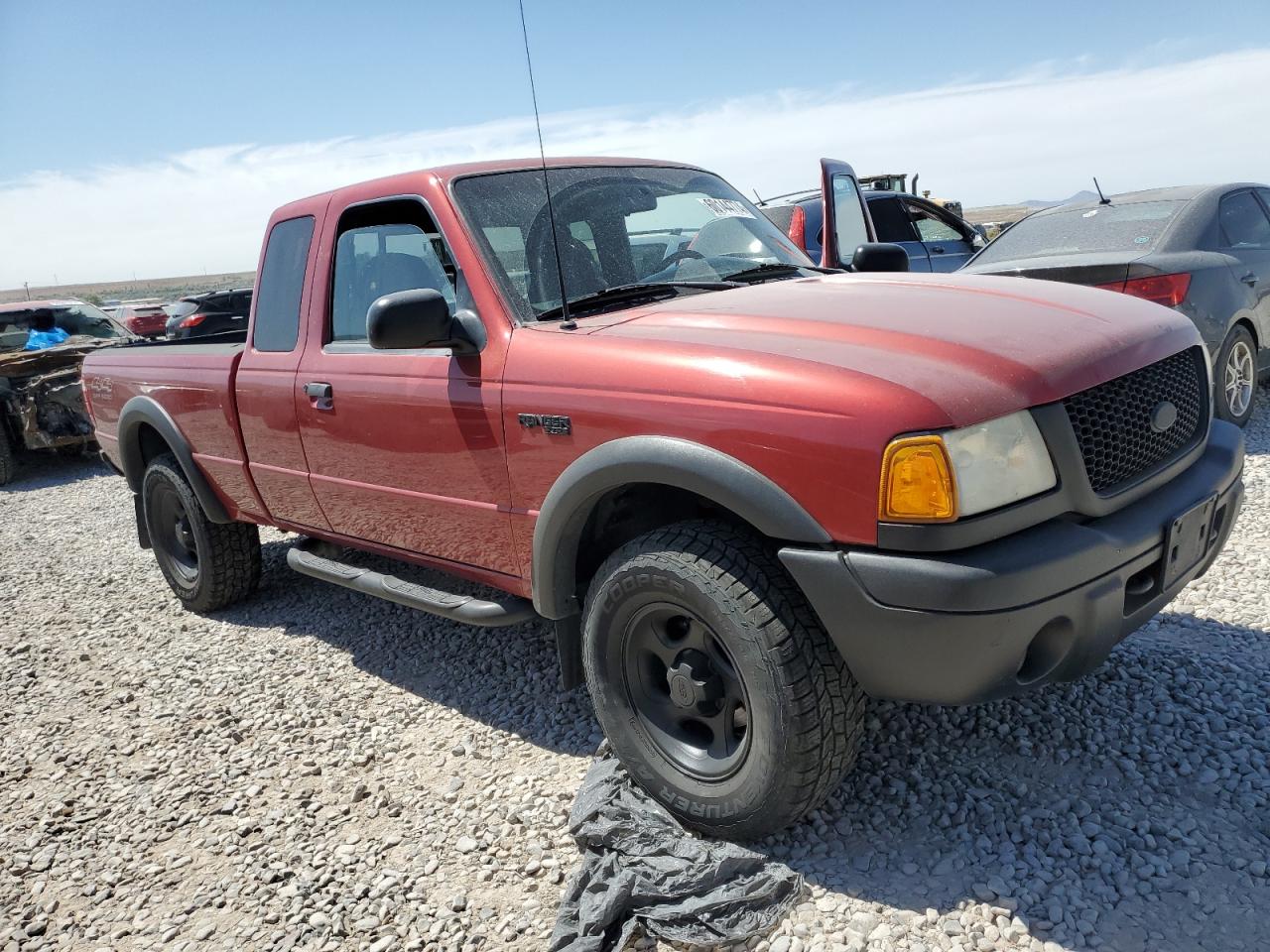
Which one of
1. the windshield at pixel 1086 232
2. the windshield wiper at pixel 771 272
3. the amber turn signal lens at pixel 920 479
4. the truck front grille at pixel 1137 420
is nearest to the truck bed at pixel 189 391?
the windshield wiper at pixel 771 272

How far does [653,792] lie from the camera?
8.87ft

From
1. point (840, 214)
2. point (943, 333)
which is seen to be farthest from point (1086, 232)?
point (943, 333)

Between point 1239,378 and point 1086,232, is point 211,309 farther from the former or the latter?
point 1239,378

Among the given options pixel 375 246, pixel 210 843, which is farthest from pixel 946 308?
pixel 210 843

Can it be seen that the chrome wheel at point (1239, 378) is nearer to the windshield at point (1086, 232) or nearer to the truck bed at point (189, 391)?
the windshield at point (1086, 232)

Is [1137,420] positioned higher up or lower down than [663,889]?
higher up

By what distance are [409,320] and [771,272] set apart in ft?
4.69

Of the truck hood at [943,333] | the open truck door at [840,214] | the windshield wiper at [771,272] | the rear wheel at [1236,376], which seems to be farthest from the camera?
the open truck door at [840,214]

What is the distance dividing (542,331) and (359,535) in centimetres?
140

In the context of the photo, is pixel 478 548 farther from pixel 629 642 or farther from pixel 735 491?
pixel 735 491

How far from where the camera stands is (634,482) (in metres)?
2.59

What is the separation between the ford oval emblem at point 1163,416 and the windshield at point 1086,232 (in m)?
3.63

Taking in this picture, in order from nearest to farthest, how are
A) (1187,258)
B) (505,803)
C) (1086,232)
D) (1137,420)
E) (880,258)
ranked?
1. (1137,420)
2. (505,803)
3. (880,258)
4. (1187,258)
5. (1086,232)

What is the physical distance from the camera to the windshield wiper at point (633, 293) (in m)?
3.05
